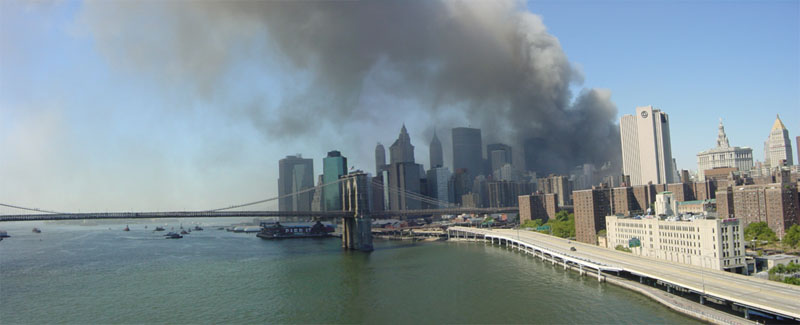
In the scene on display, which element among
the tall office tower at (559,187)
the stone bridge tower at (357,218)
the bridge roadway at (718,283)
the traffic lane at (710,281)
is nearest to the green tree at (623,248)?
the traffic lane at (710,281)

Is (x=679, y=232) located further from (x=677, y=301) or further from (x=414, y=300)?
(x=414, y=300)

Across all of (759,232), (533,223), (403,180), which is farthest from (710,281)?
(403,180)

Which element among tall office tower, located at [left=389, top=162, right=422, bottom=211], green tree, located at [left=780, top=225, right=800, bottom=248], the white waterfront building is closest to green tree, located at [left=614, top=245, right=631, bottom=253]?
the white waterfront building

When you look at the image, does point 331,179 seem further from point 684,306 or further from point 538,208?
point 684,306

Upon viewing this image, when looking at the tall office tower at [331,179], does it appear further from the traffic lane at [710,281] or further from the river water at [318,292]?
the traffic lane at [710,281]

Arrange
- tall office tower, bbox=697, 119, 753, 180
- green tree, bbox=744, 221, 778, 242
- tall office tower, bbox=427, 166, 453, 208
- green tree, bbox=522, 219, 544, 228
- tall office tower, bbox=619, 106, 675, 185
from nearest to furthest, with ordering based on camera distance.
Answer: green tree, bbox=744, 221, 778, 242
green tree, bbox=522, 219, 544, 228
tall office tower, bbox=619, 106, 675, 185
tall office tower, bbox=697, 119, 753, 180
tall office tower, bbox=427, 166, 453, 208

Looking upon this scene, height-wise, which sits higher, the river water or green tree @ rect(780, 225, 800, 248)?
green tree @ rect(780, 225, 800, 248)

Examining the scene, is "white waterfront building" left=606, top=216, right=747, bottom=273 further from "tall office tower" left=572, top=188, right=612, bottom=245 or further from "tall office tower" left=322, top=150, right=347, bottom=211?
"tall office tower" left=322, top=150, right=347, bottom=211
